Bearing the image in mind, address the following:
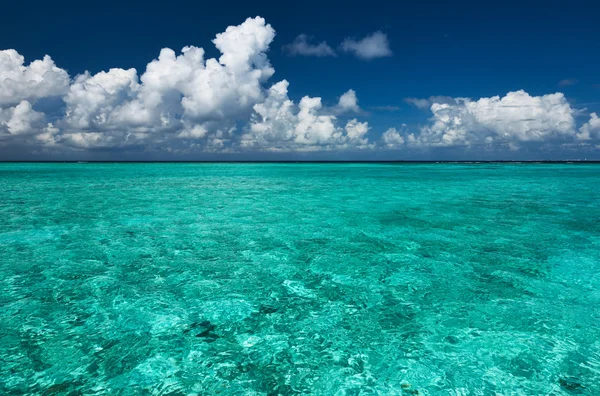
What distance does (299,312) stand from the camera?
584 centimetres

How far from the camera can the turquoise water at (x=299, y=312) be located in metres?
4.13

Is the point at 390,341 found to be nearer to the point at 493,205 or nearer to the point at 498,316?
the point at 498,316

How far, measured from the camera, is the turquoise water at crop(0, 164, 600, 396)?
163 inches

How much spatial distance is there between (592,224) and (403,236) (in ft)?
27.1

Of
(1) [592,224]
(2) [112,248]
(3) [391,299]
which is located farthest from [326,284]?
(1) [592,224]

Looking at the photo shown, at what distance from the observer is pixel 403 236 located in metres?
11.5

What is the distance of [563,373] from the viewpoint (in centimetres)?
422

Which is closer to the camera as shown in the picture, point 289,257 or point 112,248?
point 289,257

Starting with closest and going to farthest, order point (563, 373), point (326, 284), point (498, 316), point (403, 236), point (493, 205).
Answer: point (563, 373)
point (498, 316)
point (326, 284)
point (403, 236)
point (493, 205)

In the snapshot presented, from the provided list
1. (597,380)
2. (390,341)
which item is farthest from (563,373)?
(390,341)

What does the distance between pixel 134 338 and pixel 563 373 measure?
5675 mm

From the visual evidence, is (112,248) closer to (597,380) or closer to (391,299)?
(391,299)

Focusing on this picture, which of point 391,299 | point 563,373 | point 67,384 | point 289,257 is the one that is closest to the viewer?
point 67,384

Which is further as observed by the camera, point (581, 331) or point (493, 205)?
point (493, 205)
